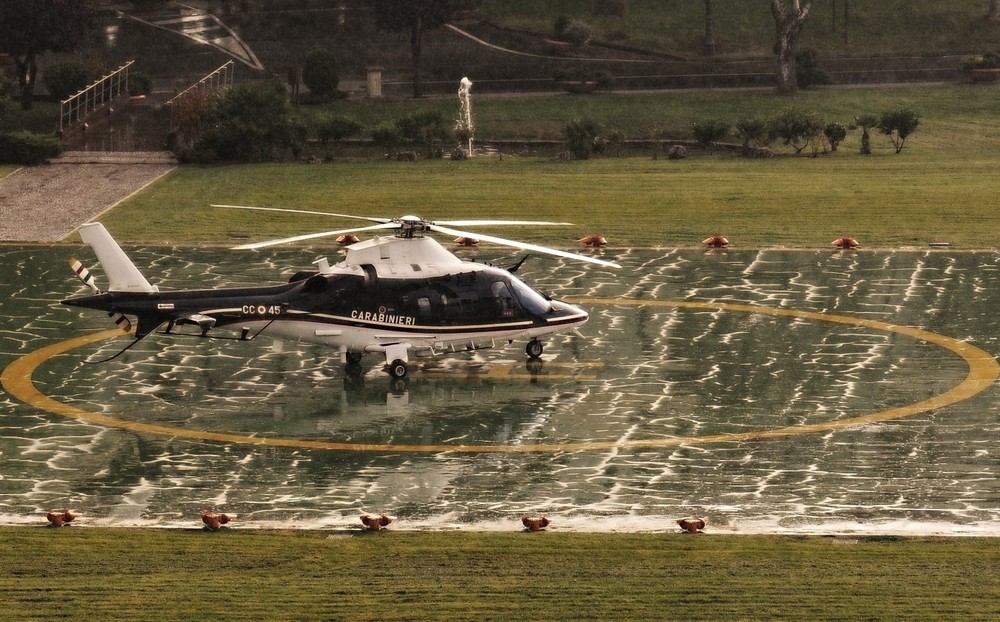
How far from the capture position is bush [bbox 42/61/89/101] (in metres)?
81.8

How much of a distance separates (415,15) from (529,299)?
2073 inches

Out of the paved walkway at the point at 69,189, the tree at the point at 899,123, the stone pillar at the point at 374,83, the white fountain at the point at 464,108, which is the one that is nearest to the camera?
the paved walkway at the point at 69,189

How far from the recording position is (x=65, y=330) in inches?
1646

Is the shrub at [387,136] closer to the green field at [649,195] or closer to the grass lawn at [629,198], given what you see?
the green field at [649,195]

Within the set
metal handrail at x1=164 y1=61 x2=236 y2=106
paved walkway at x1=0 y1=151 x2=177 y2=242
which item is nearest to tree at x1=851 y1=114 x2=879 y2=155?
paved walkway at x1=0 y1=151 x2=177 y2=242

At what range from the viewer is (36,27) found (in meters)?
79.1

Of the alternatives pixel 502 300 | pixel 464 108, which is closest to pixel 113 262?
pixel 502 300

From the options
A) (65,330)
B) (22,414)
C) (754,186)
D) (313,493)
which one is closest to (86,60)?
(754,186)

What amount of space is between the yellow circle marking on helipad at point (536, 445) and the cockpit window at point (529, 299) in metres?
5.55

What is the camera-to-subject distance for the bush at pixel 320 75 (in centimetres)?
8350

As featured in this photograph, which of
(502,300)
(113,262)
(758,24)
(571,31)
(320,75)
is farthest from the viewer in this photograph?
(758,24)

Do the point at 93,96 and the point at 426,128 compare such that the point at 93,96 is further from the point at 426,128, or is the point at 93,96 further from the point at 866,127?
the point at 866,127

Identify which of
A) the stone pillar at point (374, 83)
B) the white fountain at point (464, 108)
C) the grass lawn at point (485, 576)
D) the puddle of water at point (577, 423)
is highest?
the stone pillar at point (374, 83)

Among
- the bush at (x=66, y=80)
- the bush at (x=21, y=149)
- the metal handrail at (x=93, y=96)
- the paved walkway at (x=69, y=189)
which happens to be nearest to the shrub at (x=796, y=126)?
the paved walkway at (x=69, y=189)
